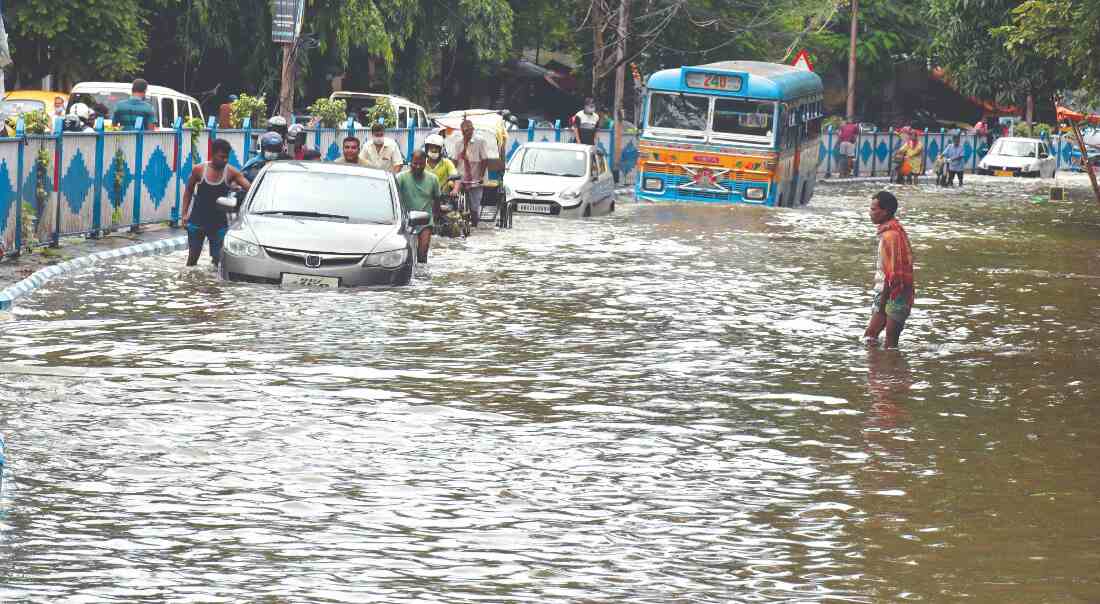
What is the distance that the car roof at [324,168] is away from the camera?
20656mm

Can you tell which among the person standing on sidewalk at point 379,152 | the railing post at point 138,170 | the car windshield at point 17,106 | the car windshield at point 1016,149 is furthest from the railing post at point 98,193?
the car windshield at point 1016,149

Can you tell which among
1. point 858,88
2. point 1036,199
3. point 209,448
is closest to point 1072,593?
point 209,448

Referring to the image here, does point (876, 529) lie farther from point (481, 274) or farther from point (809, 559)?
point (481, 274)

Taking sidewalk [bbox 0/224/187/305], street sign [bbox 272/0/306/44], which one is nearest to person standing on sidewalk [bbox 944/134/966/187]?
street sign [bbox 272/0/306/44]

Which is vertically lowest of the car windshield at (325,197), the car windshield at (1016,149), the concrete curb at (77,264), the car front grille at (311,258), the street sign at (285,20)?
the concrete curb at (77,264)

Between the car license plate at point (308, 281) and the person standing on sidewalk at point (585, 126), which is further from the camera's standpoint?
the person standing on sidewalk at point (585, 126)

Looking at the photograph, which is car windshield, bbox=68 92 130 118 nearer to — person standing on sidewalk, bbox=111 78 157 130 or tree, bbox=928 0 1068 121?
person standing on sidewalk, bbox=111 78 157 130

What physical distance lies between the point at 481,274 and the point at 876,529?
44.4ft

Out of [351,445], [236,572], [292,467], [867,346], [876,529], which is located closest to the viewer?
[236,572]

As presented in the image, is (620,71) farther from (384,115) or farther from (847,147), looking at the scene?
(847,147)

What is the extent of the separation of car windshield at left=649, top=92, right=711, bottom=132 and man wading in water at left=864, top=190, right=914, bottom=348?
22260mm

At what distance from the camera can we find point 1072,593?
307 inches

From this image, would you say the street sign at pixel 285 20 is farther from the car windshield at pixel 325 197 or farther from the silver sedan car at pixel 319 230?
the car windshield at pixel 325 197

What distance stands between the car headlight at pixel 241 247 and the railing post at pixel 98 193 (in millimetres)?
5096
